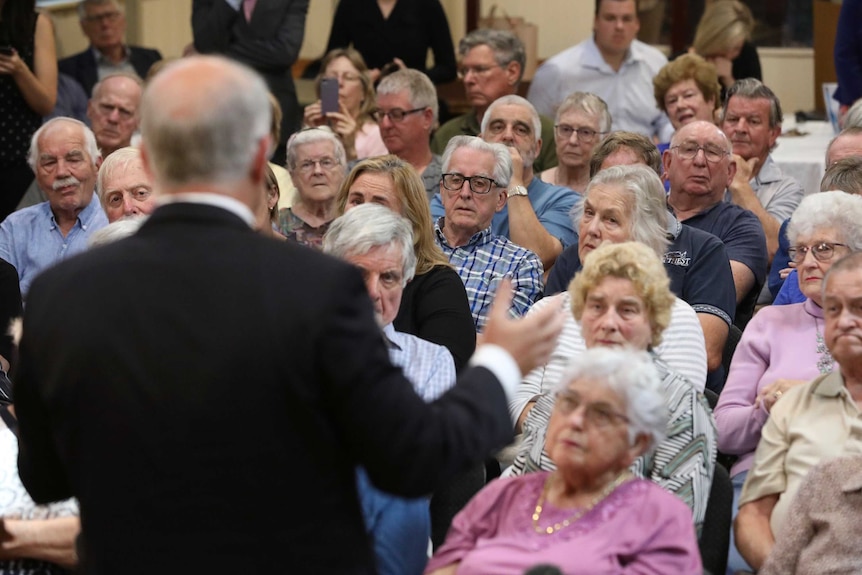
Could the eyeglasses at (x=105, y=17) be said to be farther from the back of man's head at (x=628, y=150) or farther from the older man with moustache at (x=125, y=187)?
the back of man's head at (x=628, y=150)

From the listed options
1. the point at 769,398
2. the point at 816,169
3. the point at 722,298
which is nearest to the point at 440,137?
the point at 816,169

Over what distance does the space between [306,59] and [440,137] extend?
2997 mm

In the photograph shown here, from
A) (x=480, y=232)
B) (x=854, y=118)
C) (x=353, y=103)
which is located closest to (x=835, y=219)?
(x=480, y=232)

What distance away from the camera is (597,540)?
2.33 m

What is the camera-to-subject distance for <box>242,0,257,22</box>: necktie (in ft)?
20.7

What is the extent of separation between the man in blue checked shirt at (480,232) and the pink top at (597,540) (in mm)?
1509

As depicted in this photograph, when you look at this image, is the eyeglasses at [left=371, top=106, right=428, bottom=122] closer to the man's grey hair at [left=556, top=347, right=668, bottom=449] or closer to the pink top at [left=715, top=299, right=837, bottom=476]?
the pink top at [left=715, top=299, right=837, bottom=476]

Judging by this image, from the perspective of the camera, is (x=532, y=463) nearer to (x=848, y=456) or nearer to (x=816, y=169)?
(x=848, y=456)

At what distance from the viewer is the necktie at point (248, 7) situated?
6.32 metres

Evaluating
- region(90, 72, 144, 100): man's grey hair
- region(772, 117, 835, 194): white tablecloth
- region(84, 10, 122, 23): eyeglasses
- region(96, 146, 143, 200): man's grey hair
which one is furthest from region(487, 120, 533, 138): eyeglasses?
region(84, 10, 122, 23): eyeglasses

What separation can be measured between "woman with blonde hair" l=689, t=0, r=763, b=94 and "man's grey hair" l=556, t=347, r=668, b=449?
440 cm

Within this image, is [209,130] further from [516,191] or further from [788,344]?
[516,191]

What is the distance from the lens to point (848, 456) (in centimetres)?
258

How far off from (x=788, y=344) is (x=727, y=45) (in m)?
3.70
